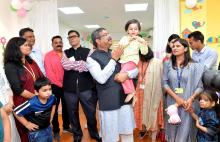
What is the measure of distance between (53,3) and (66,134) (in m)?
2.53

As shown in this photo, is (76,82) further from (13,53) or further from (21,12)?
(21,12)

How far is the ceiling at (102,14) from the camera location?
7.17m

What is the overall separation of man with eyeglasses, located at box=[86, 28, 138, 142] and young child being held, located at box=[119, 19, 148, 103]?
0.17 ft

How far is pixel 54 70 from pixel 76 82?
485 mm

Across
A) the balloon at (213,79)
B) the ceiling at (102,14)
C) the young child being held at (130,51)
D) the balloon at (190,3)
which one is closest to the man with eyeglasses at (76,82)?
the young child being held at (130,51)

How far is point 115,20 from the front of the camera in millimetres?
10016

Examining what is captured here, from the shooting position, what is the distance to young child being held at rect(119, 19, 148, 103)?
237 cm

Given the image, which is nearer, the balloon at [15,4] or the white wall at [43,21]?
the balloon at [15,4]

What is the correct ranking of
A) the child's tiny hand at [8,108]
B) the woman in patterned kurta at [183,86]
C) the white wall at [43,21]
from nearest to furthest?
the child's tiny hand at [8,108], the woman in patterned kurta at [183,86], the white wall at [43,21]

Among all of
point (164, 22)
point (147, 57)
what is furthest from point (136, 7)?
point (147, 57)

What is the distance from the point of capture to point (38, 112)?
242 centimetres

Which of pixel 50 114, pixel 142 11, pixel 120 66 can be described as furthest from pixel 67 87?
pixel 142 11

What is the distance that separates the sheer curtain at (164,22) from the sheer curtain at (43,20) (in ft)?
6.35

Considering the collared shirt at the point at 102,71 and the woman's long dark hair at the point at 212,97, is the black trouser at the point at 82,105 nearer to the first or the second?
the collared shirt at the point at 102,71
